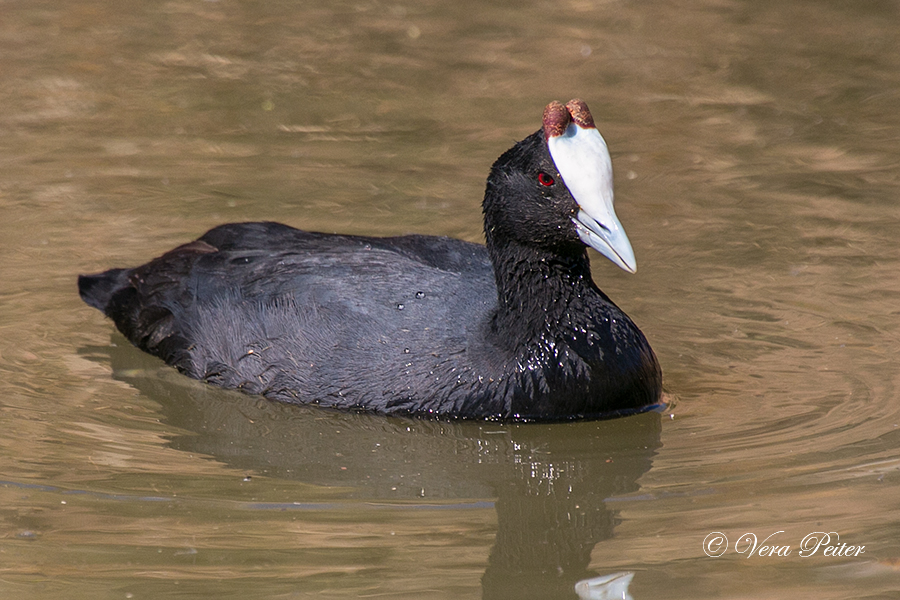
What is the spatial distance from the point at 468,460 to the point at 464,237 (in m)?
2.32

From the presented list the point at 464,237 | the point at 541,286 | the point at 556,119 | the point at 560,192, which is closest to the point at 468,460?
the point at 541,286

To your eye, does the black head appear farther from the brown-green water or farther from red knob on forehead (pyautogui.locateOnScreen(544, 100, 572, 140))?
the brown-green water

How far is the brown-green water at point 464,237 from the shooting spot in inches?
180

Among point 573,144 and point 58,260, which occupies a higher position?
point 573,144

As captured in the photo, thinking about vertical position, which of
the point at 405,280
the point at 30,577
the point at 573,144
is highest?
the point at 573,144

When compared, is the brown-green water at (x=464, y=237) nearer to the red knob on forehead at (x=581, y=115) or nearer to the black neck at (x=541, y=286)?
the black neck at (x=541, y=286)

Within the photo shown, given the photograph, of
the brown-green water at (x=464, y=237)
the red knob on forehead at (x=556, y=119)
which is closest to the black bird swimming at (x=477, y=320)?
the red knob on forehead at (x=556, y=119)

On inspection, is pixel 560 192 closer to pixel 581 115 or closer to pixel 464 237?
pixel 581 115

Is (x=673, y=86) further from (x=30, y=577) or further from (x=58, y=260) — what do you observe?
(x=30, y=577)

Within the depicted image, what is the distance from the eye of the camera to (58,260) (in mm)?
7180

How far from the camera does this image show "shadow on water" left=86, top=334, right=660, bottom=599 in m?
4.80

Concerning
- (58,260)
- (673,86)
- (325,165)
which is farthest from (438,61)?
(58,260)

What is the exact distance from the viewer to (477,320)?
577 centimetres

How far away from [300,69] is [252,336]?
523cm
